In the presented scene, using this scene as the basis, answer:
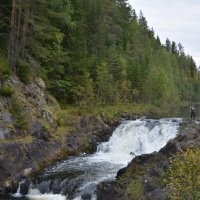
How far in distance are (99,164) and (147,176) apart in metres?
8.05

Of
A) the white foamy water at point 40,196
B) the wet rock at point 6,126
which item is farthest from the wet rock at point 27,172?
the wet rock at point 6,126

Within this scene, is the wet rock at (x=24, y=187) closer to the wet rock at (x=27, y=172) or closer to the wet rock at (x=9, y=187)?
the wet rock at (x=9, y=187)

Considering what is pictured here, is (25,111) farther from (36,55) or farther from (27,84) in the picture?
(36,55)

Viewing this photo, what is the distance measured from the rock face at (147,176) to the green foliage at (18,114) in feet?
26.3

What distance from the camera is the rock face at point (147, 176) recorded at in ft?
53.0

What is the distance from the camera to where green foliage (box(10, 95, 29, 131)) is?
80.0 ft

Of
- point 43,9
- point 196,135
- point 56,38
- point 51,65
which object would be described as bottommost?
point 196,135

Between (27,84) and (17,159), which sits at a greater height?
(27,84)

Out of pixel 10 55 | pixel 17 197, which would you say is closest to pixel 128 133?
pixel 10 55

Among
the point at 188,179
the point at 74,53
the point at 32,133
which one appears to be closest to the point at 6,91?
the point at 32,133

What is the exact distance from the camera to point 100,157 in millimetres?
28047

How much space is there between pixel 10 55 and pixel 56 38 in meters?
7.14

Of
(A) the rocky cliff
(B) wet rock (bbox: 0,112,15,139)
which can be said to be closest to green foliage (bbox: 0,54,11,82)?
(A) the rocky cliff

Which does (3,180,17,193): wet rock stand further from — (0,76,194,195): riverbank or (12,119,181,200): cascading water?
(12,119,181,200): cascading water
